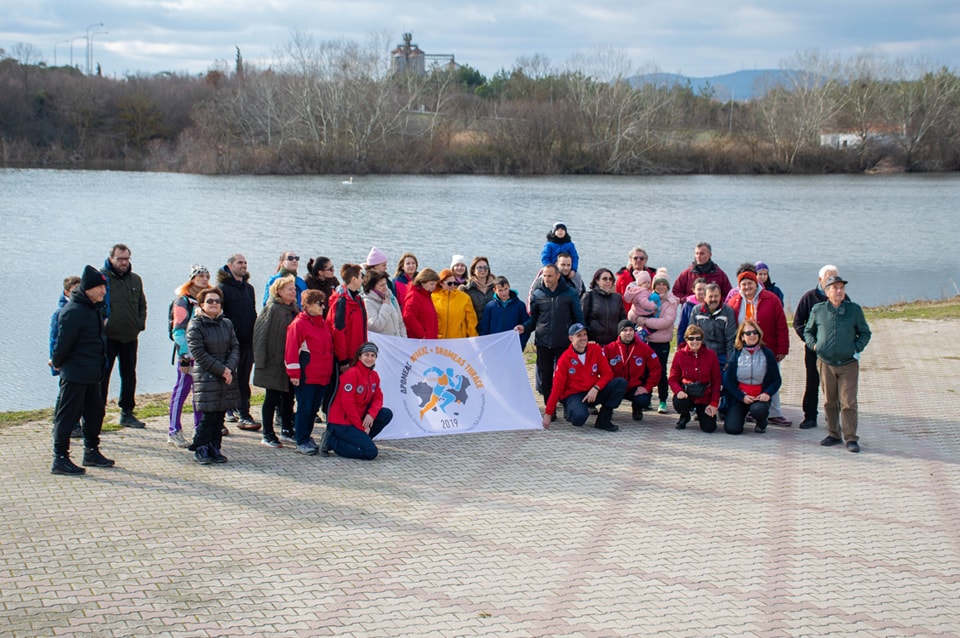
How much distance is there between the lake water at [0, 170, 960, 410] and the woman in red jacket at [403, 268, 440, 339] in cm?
595

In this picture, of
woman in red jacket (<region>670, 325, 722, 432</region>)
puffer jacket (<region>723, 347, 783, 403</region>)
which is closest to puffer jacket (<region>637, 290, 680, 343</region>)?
woman in red jacket (<region>670, 325, 722, 432</region>)

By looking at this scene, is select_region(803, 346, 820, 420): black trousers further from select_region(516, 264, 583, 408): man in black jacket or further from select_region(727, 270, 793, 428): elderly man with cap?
select_region(516, 264, 583, 408): man in black jacket

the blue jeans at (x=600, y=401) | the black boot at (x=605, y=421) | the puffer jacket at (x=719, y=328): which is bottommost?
the black boot at (x=605, y=421)

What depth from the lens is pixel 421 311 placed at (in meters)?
11.4

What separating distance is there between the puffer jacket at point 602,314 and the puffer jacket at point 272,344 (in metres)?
3.81

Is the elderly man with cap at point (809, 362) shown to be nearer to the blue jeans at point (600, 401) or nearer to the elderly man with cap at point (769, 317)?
the elderly man with cap at point (769, 317)

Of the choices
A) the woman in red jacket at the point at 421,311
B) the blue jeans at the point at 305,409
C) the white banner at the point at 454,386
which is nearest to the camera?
the blue jeans at the point at 305,409

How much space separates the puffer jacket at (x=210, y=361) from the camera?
9.07m

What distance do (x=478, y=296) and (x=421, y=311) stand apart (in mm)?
966

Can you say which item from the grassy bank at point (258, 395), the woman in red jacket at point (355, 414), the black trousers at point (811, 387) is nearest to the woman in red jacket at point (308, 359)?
the woman in red jacket at point (355, 414)

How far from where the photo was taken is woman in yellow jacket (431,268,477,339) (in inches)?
456

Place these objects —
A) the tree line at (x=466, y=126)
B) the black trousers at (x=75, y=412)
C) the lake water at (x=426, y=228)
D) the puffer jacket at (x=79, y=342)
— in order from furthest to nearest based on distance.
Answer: the tree line at (x=466, y=126) < the lake water at (x=426, y=228) < the black trousers at (x=75, y=412) < the puffer jacket at (x=79, y=342)

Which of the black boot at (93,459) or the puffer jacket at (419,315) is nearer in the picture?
the black boot at (93,459)

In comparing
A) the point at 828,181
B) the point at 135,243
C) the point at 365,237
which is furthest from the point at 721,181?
the point at 135,243
